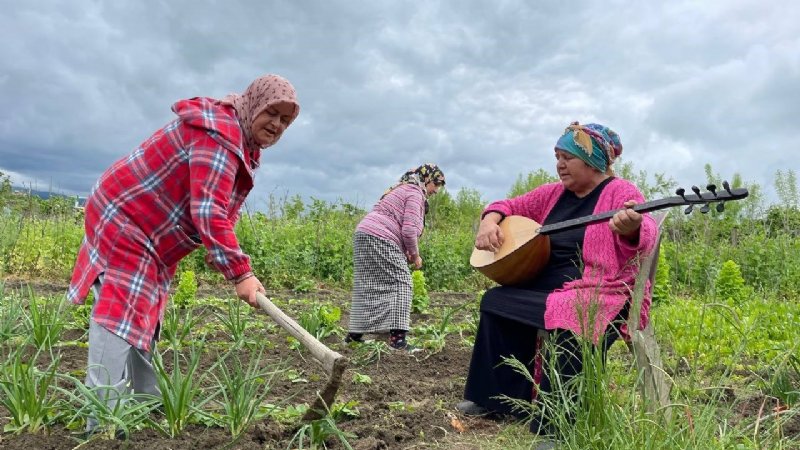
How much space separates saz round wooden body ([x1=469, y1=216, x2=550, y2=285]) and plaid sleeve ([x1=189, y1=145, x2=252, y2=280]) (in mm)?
1530

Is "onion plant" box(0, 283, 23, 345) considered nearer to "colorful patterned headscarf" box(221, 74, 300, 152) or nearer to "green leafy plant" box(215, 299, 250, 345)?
"green leafy plant" box(215, 299, 250, 345)

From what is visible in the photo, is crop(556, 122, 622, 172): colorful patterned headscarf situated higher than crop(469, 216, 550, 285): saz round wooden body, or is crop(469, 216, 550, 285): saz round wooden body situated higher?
crop(556, 122, 622, 172): colorful patterned headscarf

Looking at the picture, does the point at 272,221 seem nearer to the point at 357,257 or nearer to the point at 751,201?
the point at 357,257

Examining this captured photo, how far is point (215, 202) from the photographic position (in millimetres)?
2814

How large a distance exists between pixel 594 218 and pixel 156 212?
2086 millimetres

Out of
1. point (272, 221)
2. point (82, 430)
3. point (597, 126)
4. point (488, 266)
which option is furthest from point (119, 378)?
point (272, 221)

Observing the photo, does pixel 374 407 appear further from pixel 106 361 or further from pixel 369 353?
pixel 106 361

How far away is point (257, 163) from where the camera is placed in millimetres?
3186

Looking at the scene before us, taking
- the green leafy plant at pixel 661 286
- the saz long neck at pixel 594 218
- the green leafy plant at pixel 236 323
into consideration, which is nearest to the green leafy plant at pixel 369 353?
the green leafy plant at pixel 236 323

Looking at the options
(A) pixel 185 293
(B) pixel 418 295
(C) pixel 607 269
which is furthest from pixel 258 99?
(B) pixel 418 295

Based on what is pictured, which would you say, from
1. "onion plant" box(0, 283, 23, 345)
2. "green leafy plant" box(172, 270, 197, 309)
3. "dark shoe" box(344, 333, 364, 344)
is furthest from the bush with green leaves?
"onion plant" box(0, 283, 23, 345)

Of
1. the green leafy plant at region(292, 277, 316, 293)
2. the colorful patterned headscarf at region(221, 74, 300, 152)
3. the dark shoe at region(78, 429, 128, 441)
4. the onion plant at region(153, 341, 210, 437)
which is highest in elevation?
the colorful patterned headscarf at region(221, 74, 300, 152)

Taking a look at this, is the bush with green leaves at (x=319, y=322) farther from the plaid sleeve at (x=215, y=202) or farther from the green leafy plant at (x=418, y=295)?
the plaid sleeve at (x=215, y=202)

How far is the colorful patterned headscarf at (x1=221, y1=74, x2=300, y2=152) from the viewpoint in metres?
2.95
